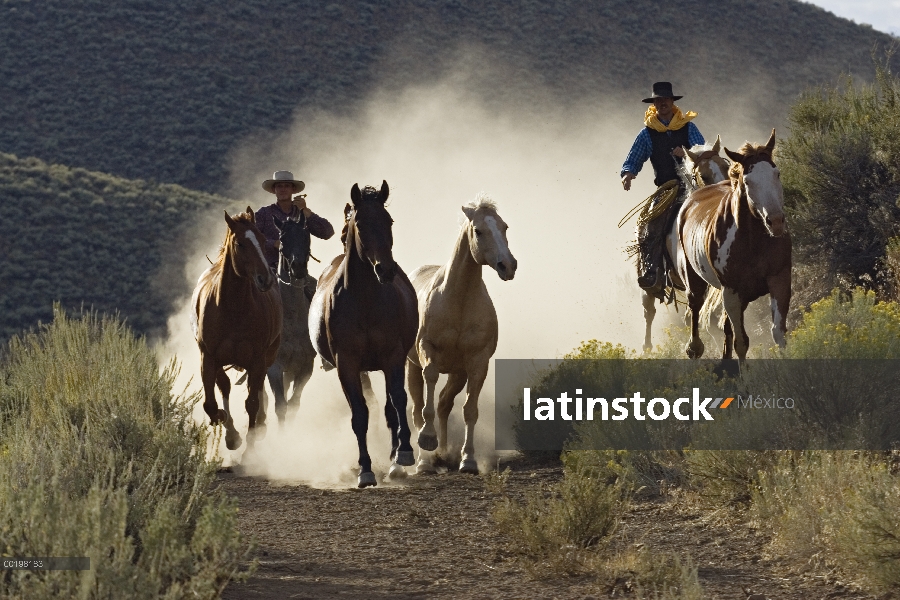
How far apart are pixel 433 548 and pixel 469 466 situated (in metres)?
3.58

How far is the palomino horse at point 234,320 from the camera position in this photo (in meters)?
12.2

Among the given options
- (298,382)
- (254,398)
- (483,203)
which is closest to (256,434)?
(254,398)

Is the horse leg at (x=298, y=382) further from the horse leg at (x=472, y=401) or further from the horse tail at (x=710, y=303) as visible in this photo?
the horse tail at (x=710, y=303)

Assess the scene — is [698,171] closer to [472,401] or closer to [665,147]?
[665,147]

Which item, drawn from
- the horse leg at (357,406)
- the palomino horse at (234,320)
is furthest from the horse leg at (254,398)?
the horse leg at (357,406)

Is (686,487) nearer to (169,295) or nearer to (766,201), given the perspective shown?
(766,201)

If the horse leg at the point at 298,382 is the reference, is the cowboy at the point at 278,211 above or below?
above

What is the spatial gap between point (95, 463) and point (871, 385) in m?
5.47

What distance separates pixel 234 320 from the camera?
12.5m

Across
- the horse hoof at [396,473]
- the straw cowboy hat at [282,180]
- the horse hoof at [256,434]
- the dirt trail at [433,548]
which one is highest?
the straw cowboy hat at [282,180]

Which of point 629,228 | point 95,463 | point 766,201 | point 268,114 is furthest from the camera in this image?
point 268,114

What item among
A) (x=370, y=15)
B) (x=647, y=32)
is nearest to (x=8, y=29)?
(x=370, y=15)

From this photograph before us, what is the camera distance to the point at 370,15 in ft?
187

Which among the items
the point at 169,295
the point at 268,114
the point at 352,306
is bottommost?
the point at 352,306
